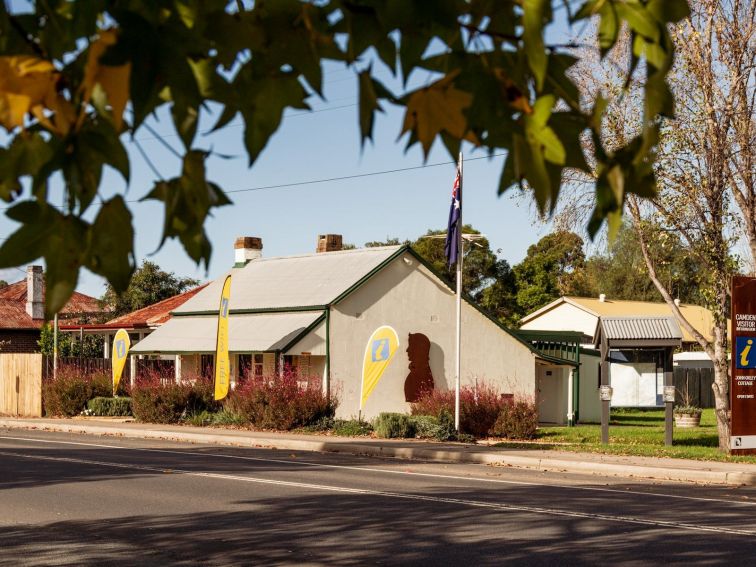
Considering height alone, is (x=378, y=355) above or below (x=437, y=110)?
below

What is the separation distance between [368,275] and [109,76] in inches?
1146

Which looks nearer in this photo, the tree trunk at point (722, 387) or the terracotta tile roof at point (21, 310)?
the tree trunk at point (722, 387)

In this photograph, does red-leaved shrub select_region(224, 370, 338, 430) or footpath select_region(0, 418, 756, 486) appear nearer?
footpath select_region(0, 418, 756, 486)

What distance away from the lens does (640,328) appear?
79.7 feet

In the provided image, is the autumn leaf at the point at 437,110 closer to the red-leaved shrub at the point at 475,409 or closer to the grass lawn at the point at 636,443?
the grass lawn at the point at 636,443

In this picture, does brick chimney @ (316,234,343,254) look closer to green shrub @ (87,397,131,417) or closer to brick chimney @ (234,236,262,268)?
brick chimney @ (234,236,262,268)

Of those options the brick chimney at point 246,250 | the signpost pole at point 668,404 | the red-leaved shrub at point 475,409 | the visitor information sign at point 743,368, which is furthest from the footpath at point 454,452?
the brick chimney at point 246,250

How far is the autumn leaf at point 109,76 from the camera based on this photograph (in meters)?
2.27

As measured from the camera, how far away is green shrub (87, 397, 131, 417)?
113 ft

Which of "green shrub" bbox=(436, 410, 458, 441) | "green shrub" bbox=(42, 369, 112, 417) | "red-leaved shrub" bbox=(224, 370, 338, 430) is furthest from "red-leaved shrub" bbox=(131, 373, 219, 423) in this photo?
"green shrub" bbox=(436, 410, 458, 441)

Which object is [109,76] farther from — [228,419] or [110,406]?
[110,406]

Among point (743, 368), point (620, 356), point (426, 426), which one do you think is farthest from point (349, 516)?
point (620, 356)

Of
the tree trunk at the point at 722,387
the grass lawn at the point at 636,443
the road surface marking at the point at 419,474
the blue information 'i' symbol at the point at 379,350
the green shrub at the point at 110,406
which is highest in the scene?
the blue information 'i' symbol at the point at 379,350

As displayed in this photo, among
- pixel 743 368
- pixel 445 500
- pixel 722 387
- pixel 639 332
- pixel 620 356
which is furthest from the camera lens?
pixel 620 356
